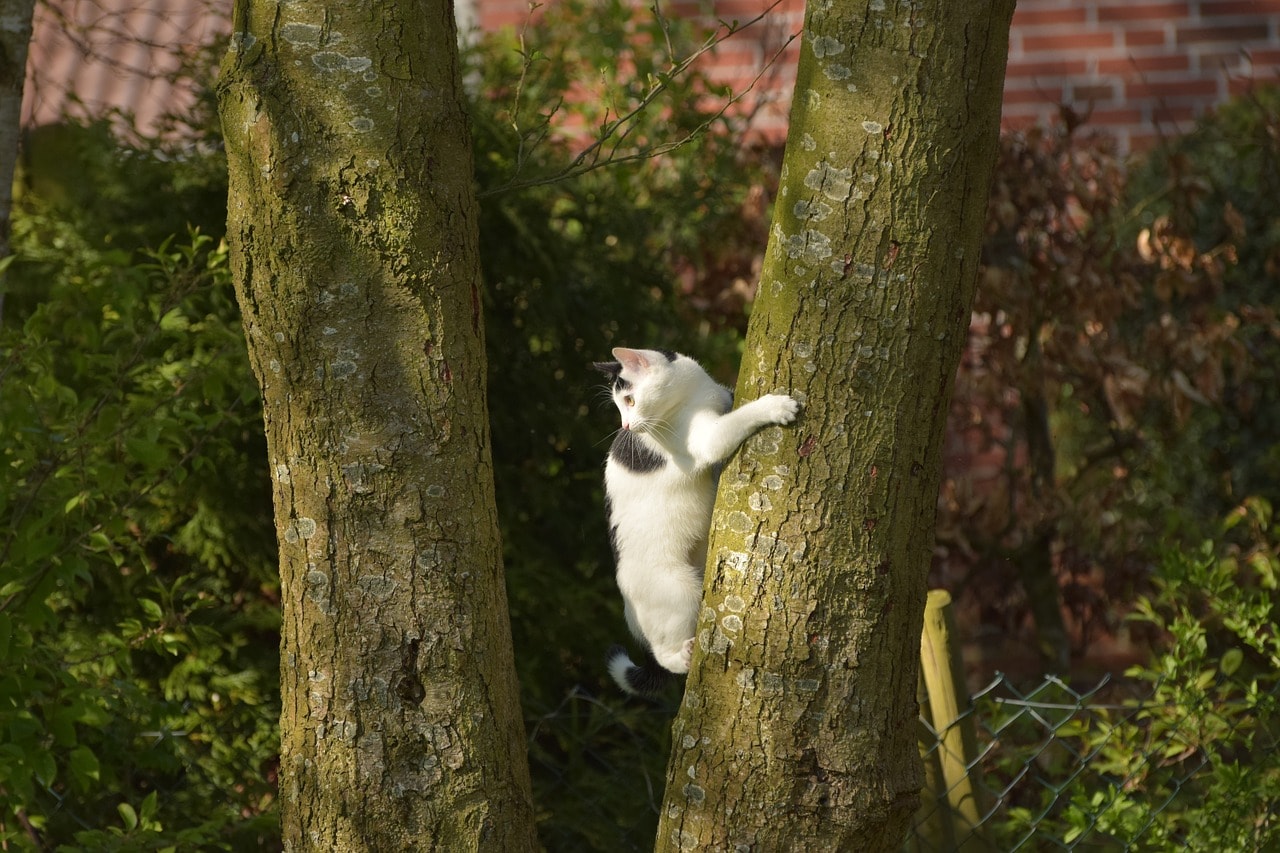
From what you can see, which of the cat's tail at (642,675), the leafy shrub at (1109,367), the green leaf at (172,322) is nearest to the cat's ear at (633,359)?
the cat's tail at (642,675)

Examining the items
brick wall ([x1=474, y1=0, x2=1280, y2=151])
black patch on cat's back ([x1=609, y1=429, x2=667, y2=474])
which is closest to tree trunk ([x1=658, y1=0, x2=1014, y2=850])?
black patch on cat's back ([x1=609, y1=429, x2=667, y2=474])

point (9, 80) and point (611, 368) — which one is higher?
point (9, 80)

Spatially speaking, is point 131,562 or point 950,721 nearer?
point 950,721

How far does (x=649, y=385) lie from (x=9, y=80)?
1.46 m

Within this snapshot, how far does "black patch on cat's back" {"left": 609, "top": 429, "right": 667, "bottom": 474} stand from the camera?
94.6 inches

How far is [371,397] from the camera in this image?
171cm

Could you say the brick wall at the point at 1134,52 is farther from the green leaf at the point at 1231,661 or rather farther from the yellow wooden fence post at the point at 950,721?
the yellow wooden fence post at the point at 950,721

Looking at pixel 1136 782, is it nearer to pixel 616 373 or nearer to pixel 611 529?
pixel 611 529

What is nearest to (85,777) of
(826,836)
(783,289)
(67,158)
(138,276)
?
(138,276)

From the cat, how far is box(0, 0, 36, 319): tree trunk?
Result: 4.25 feet

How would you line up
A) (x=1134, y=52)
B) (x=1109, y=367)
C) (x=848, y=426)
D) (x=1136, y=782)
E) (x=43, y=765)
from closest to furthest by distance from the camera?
(x=848, y=426)
(x=43, y=765)
(x=1136, y=782)
(x=1109, y=367)
(x=1134, y=52)

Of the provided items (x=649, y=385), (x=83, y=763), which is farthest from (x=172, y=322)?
(x=649, y=385)

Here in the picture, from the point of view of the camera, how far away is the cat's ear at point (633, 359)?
2.48 metres

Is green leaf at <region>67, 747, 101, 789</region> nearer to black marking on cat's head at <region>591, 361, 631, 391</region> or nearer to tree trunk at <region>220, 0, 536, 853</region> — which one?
tree trunk at <region>220, 0, 536, 853</region>
